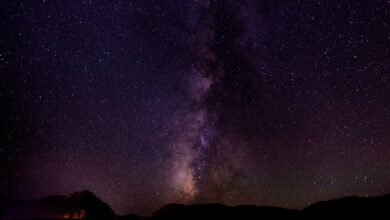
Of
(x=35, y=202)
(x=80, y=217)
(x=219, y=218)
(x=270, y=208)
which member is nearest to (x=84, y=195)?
(x=35, y=202)

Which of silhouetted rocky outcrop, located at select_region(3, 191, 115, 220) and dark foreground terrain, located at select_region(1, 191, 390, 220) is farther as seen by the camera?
dark foreground terrain, located at select_region(1, 191, 390, 220)

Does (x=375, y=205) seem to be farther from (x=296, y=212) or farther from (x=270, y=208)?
(x=270, y=208)

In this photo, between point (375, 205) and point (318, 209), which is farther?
point (318, 209)

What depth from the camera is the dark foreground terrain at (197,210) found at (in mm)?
24797

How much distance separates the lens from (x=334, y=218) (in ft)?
96.9

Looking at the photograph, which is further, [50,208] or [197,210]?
[197,210]

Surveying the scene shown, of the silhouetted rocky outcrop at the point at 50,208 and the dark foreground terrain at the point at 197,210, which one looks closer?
the silhouetted rocky outcrop at the point at 50,208

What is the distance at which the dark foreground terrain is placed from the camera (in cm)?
2480

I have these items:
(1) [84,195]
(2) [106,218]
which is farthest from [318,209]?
(1) [84,195]

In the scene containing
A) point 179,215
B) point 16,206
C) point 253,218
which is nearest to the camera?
point 16,206

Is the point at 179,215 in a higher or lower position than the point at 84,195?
lower

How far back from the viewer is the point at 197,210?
124ft

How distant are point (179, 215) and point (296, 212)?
13.3 m

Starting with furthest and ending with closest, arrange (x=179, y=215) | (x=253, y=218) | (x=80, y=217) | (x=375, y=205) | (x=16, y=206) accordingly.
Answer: (x=179, y=215) < (x=253, y=218) < (x=375, y=205) < (x=16, y=206) < (x=80, y=217)
